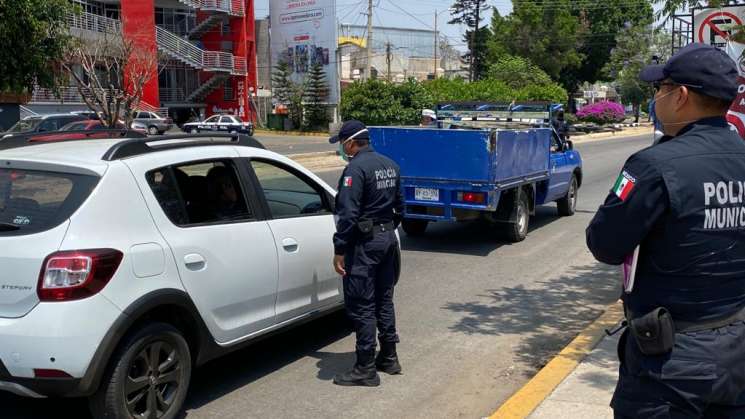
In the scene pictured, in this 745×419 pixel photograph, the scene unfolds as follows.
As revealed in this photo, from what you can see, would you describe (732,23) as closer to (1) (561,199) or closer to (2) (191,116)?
(1) (561,199)

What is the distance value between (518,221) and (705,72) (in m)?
8.12

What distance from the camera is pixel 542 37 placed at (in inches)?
2475

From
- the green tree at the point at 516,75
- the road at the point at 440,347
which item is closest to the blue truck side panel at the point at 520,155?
the road at the point at 440,347

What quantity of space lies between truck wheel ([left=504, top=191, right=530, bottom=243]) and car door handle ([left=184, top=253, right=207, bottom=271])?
6.57 m

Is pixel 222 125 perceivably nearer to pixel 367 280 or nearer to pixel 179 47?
pixel 179 47

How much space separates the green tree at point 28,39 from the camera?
15.9 metres

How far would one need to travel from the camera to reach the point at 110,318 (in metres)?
3.85

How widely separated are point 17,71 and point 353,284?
1486 cm

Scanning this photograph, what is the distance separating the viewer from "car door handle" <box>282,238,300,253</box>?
520 cm

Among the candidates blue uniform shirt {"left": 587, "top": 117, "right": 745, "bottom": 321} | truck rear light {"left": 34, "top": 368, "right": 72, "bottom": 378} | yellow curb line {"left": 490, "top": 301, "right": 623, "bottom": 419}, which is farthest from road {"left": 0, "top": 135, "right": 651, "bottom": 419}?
blue uniform shirt {"left": 587, "top": 117, "right": 745, "bottom": 321}

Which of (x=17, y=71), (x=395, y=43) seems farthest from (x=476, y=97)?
(x=395, y=43)

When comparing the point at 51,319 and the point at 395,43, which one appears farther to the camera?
the point at 395,43

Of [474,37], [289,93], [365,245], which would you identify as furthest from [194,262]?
[474,37]

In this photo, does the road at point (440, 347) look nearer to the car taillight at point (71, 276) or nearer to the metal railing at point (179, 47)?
the car taillight at point (71, 276)
